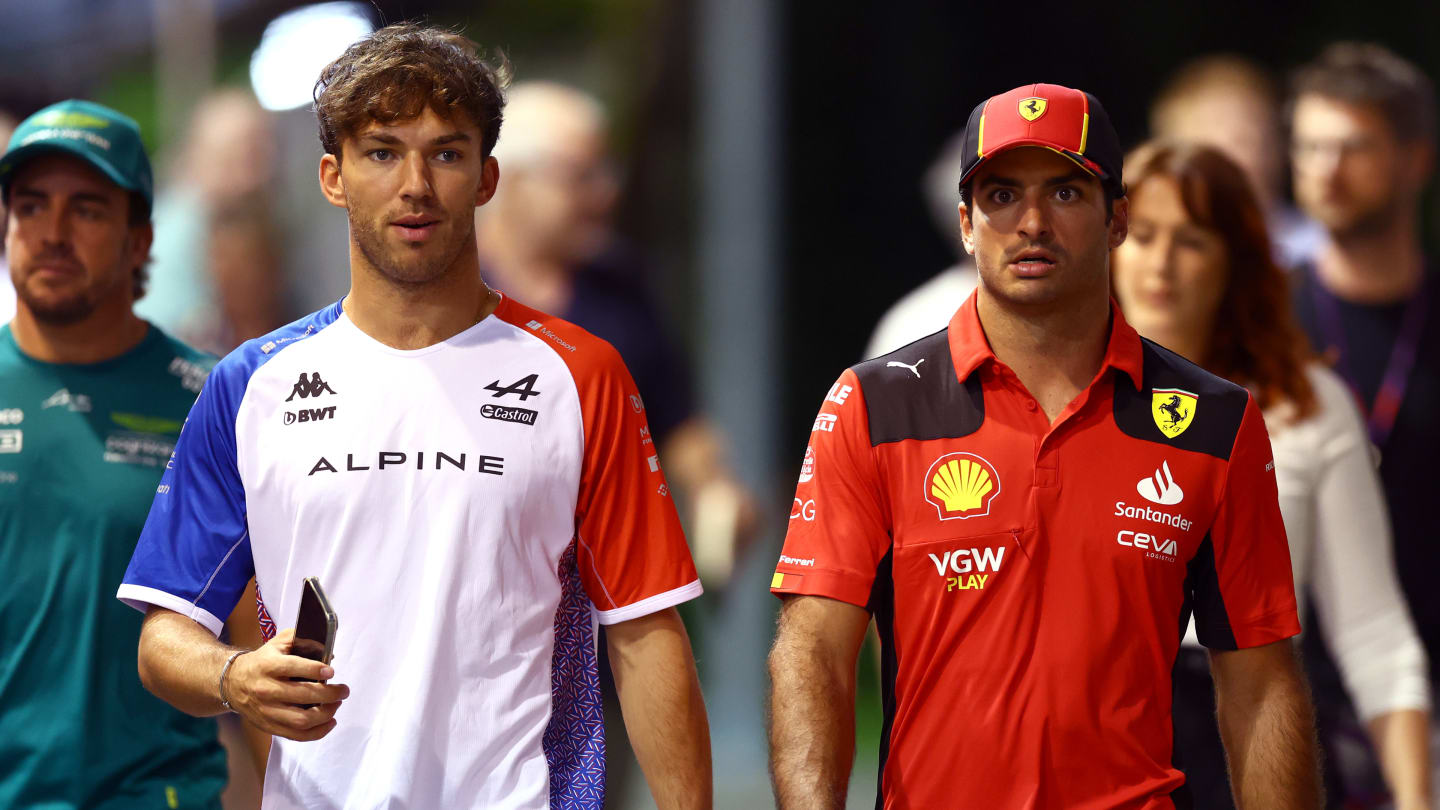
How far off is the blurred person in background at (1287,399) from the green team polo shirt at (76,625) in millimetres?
2964

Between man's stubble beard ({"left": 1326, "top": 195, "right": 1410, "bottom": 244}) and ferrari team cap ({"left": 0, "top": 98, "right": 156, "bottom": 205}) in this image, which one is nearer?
ferrari team cap ({"left": 0, "top": 98, "right": 156, "bottom": 205})

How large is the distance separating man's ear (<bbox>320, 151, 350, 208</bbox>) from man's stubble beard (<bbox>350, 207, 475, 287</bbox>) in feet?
0.22

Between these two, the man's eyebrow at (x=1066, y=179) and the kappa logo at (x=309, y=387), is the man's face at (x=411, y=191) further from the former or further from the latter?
the man's eyebrow at (x=1066, y=179)

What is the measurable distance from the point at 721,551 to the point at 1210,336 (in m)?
2.24

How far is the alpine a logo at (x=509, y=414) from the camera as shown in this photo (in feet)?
14.4

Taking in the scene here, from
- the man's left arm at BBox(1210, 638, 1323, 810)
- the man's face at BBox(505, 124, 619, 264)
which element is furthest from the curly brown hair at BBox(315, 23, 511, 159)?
the man's face at BBox(505, 124, 619, 264)

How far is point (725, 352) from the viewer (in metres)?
13.8

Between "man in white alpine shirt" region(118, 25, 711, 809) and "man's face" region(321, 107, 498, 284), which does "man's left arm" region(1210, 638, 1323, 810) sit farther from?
"man's face" region(321, 107, 498, 284)

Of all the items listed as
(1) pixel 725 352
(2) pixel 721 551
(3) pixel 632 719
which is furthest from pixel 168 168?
(3) pixel 632 719

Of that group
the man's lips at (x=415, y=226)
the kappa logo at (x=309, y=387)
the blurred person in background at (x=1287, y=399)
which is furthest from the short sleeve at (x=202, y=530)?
the blurred person in background at (x=1287, y=399)

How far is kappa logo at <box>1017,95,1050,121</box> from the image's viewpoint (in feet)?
14.4

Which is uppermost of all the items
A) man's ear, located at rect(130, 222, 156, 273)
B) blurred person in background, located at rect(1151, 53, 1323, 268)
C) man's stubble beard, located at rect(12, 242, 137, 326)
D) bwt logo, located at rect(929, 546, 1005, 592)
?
blurred person in background, located at rect(1151, 53, 1323, 268)

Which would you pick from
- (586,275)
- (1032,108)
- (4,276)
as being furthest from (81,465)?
(4,276)

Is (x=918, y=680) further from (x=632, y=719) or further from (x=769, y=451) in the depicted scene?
(x=769, y=451)
